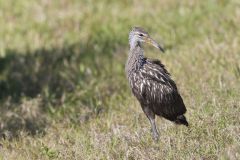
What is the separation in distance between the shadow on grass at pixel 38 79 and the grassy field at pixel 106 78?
0.07 ft

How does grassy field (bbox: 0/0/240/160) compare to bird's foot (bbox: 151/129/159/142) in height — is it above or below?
below

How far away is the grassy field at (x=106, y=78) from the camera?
901 cm

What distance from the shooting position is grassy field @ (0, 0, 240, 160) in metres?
9.01

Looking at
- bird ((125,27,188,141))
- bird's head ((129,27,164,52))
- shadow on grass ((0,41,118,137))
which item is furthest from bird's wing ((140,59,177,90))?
shadow on grass ((0,41,118,137))

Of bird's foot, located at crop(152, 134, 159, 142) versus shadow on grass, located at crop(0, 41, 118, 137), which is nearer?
bird's foot, located at crop(152, 134, 159, 142)

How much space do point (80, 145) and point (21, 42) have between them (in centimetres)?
761

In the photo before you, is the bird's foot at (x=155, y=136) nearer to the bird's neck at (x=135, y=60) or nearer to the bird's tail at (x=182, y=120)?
the bird's tail at (x=182, y=120)

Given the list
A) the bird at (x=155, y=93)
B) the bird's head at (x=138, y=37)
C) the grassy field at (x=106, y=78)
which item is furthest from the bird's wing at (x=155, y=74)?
the grassy field at (x=106, y=78)

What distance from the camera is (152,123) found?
30.7 ft

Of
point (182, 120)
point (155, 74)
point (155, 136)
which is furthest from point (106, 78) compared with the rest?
point (155, 136)

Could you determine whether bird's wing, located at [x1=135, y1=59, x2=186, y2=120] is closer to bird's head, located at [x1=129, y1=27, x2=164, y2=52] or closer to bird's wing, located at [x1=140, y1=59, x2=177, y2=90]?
bird's wing, located at [x1=140, y1=59, x2=177, y2=90]

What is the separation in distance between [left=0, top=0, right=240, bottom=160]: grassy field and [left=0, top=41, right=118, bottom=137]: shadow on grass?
0.8 inches

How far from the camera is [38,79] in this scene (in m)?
14.5

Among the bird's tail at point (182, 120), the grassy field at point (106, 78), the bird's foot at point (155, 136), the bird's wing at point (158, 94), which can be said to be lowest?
the grassy field at point (106, 78)
